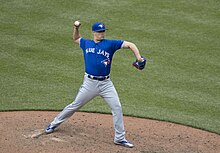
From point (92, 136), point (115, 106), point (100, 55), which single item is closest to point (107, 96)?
point (115, 106)

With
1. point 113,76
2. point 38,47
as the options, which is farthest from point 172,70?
point 38,47

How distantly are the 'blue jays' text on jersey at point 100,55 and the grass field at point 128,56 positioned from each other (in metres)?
1.85

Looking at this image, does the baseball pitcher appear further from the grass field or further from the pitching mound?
the grass field

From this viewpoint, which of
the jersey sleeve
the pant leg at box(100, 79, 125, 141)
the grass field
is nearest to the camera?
the jersey sleeve

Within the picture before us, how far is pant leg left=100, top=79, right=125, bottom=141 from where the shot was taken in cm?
805

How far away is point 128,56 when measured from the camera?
12242 mm

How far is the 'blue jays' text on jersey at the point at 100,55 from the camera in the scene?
26.1 feet

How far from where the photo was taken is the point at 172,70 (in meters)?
11.6

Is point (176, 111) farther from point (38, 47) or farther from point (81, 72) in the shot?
point (38, 47)

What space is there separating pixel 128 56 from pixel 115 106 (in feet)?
Result: 14.1

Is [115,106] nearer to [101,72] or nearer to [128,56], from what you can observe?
[101,72]

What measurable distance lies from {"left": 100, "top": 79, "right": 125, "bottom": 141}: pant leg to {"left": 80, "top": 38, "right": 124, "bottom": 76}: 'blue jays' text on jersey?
0.73 ft

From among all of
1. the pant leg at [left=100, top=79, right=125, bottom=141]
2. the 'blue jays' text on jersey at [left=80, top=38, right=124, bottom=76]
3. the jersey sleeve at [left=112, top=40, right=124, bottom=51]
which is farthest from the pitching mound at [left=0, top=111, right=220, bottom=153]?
the jersey sleeve at [left=112, top=40, right=124, bottom=51]

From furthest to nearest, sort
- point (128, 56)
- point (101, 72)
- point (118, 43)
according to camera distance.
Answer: point (128, 56), point (101, 72), point (118, 43)
